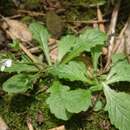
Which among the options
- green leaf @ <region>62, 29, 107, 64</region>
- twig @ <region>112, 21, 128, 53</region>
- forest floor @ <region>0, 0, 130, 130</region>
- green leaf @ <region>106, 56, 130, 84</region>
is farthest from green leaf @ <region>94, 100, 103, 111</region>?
twig @ <region>112, 21, 128, 53</region>

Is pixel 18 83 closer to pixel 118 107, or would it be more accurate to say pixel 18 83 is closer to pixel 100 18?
pixel 118 107

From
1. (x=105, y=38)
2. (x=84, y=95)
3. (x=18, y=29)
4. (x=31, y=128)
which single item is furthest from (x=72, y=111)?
(x=18, y=29)

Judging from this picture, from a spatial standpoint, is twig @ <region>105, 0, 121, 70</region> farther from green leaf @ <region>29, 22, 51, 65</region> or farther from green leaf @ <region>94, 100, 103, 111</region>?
green leaf @ <region>29, 22, 51, 65</region>

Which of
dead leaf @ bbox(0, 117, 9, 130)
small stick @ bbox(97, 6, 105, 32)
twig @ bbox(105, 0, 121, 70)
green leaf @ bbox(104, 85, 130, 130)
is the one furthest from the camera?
small stick @ bbox(97, 6, 105, 32)

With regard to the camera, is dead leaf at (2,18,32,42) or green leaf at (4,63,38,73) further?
dead leaf at (2,18,32,42)

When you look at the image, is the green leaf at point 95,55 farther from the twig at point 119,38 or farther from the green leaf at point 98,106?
the green leaf at point 98,106

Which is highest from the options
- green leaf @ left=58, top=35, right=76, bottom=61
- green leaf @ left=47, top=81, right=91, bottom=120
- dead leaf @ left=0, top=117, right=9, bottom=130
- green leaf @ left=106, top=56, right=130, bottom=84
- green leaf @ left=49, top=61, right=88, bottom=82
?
green leaf @ left=58, top=35, right=76, bottom=61
